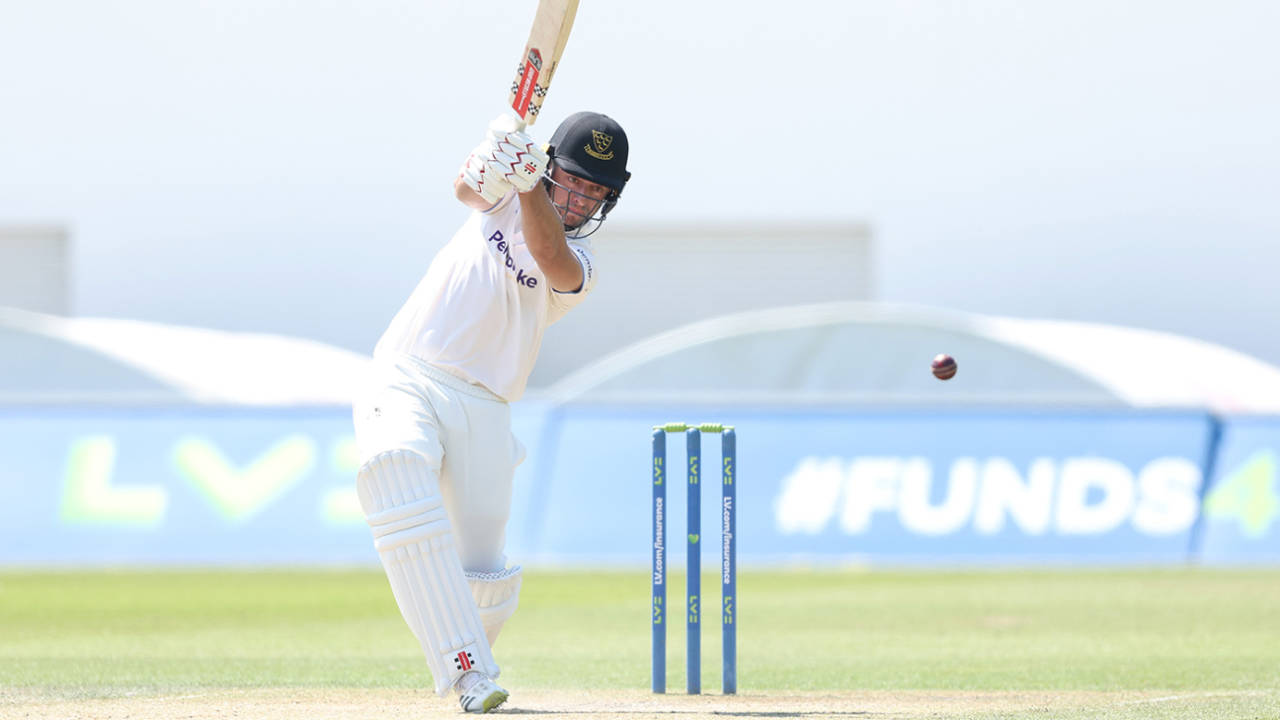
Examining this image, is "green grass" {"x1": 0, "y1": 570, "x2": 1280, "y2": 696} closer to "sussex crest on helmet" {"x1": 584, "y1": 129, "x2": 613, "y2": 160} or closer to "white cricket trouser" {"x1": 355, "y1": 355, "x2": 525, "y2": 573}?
"white cricket trouser" {"x1": 355, "y1": 355, "x2": 525, "y2": 573}

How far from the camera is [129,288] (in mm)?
20031

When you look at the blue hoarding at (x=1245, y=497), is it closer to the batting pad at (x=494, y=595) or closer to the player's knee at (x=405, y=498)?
the batting pad at (x=494, y=595)

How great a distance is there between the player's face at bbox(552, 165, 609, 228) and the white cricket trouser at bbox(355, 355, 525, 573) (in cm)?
53

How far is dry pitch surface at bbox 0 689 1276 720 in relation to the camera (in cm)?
482

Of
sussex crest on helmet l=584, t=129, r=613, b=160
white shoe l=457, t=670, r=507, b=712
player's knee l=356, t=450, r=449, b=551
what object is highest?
sussex crest on helmet l=584, t=129, r=613, b=160

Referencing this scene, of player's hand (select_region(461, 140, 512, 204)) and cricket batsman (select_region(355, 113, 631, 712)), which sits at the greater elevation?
player's hand (select_region(461, 140, 512, 204))

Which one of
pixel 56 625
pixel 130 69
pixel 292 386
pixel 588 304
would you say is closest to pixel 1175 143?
pixel 588 304

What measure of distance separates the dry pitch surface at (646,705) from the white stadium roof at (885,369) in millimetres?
7629

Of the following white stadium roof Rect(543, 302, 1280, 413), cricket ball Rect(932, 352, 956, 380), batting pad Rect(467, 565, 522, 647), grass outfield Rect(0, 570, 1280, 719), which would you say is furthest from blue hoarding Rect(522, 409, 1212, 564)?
batting pad Rect(467, 565, 522, 647)

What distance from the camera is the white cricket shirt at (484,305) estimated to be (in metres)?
4.80

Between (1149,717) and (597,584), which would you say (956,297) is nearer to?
(597,584)

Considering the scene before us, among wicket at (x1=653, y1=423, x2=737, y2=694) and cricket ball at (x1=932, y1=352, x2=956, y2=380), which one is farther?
cricket ball at (x1=932, y1=352, x2=956, y2=380)

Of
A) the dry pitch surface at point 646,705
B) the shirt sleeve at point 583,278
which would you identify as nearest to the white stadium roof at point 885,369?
the dry pitch surface at point 646,705

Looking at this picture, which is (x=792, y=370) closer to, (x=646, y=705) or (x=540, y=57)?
(x=646, y=705)
